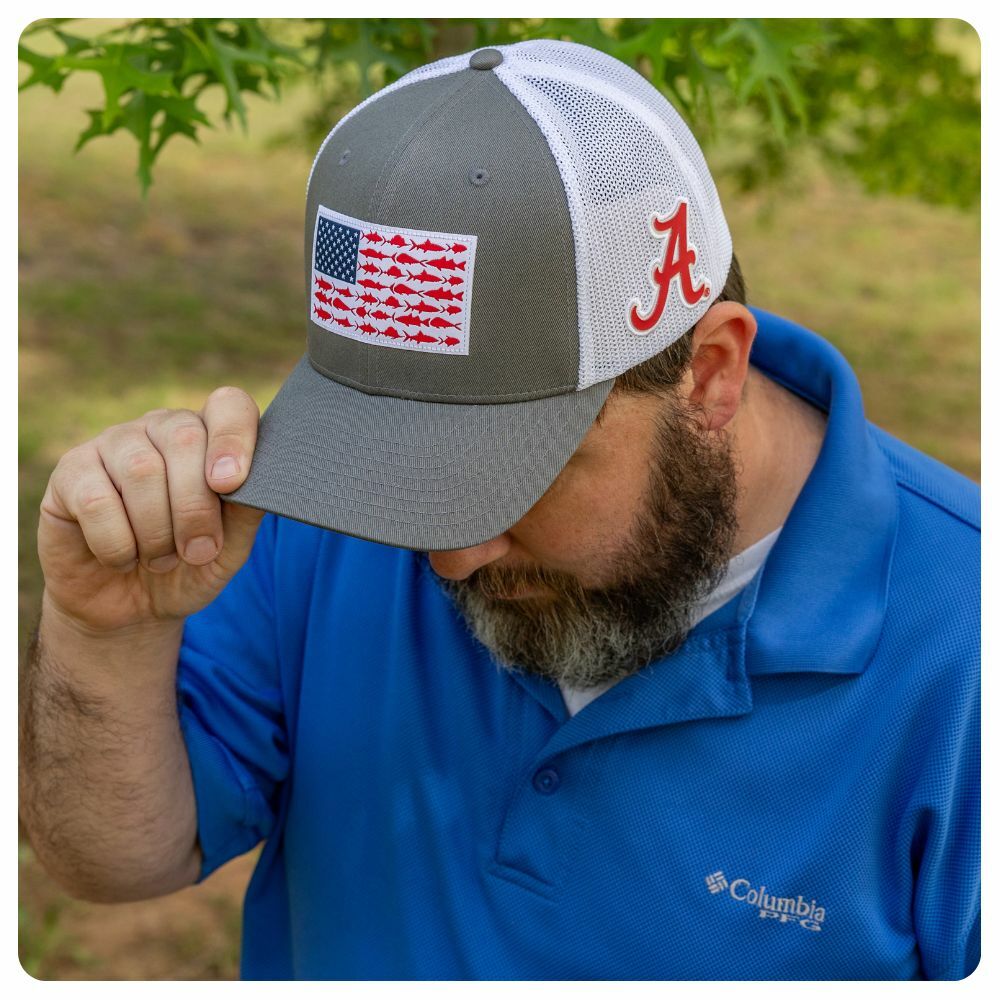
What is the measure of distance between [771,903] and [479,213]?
1170mm

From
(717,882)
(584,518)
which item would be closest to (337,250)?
(584,518)

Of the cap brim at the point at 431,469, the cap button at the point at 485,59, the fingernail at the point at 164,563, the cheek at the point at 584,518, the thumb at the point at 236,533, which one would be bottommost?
the fingernail at the point at 164,563

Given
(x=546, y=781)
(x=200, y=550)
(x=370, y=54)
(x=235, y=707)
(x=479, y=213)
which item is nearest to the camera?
(x=479, y=213)

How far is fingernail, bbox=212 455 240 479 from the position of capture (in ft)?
6.25

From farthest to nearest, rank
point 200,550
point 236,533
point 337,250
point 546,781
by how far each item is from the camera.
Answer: point 546,781 < point 236,533 < point 200,550 < point 337,250

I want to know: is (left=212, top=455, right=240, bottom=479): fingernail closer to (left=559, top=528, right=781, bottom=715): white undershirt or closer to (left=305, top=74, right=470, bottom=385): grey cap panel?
(left=305, top=74, right=470, bottom=385): grey cap panel

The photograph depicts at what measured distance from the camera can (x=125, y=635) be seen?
2.23 metres

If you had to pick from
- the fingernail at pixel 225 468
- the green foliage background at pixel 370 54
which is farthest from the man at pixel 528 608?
the green foliage background at pixel 370 54

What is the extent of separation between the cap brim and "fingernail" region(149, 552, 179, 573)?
28 centimetres

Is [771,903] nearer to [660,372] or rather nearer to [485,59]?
[660,372]

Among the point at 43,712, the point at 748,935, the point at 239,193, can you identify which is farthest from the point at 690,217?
the point at 239,193

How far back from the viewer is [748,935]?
2109 mm

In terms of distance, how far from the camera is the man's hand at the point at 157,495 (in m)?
1.94

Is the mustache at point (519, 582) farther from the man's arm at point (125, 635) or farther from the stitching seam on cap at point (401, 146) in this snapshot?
the stitching seam on cap at point (401, 146)
